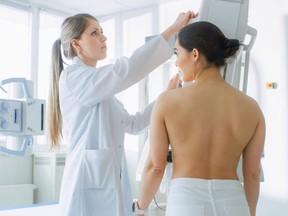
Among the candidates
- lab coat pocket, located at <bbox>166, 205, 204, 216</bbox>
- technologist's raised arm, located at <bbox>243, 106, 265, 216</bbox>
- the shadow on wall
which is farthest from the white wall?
lab coat pocket, located at <bbox>166, 205, 204, 216</bbox>

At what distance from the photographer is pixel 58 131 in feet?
6.34

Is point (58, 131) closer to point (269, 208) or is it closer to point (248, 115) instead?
point (248, 115)

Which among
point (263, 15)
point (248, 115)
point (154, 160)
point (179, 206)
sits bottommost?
point (179, 206)

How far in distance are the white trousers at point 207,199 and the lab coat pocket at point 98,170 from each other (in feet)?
1.48

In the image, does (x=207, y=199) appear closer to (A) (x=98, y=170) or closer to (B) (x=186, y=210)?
(B) (x=186, y=210)

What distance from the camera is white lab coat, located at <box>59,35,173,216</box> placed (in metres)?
1.62

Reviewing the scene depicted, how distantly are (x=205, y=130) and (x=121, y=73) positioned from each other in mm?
523

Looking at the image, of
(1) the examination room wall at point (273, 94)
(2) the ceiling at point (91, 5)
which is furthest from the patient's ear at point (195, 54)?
(2) the ceiling at point (91, 5)

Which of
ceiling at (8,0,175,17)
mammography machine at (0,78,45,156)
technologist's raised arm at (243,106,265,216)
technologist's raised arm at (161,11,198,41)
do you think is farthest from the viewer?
ceiling at (8,0,175,17)

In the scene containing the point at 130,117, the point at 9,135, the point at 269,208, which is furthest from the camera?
the point at 269,208

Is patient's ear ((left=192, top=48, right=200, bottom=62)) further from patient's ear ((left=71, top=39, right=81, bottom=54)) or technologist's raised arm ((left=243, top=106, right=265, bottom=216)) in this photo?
patient's ear ((left=71, top=39, right=81, bottom=54))

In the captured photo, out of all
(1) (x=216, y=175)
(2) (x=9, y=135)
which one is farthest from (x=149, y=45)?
(2) (x=9, y=135)

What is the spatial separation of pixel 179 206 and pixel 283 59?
2.96m

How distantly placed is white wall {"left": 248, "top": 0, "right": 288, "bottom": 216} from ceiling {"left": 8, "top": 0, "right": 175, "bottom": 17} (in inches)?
59.2
